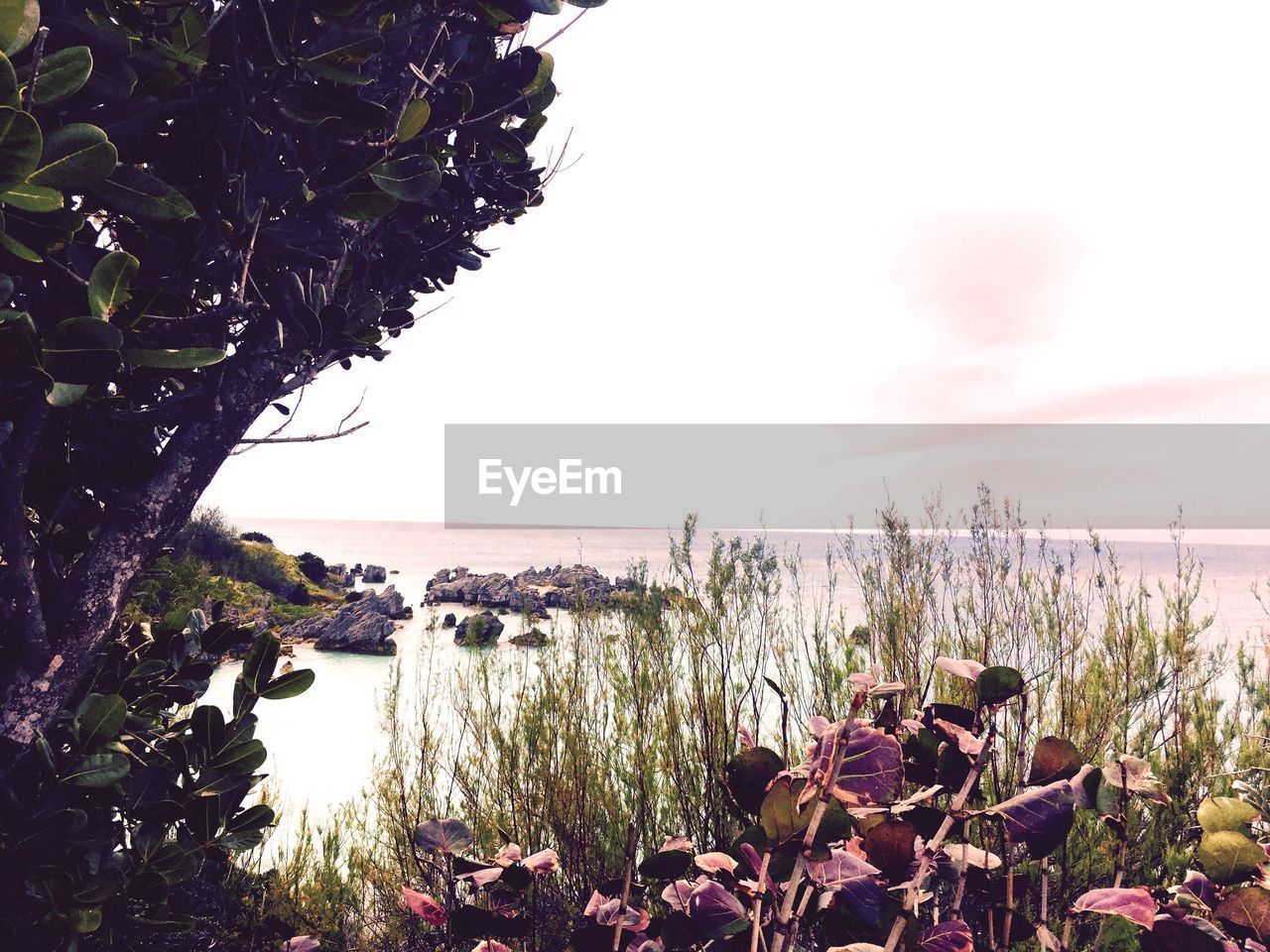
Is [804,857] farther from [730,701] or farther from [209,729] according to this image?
[730,701]

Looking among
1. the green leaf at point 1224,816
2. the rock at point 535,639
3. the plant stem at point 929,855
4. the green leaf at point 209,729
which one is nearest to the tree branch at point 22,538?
the green leaf at point 209,729

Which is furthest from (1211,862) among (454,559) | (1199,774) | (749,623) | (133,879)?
(454,559)

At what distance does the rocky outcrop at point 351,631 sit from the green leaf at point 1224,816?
9.66 metres

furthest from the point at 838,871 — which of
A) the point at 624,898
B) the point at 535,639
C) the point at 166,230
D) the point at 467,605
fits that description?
the point at 467,605

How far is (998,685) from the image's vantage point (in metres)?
0.73

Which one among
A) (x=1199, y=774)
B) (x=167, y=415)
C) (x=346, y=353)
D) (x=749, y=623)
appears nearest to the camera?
(x=167, y=415)

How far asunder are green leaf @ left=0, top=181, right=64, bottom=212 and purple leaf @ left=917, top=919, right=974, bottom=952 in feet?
3.83

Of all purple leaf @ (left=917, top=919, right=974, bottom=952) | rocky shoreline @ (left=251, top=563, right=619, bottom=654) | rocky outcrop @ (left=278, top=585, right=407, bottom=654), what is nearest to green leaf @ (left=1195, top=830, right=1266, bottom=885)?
purple leaf @ (left=917, top=919, right=974, bottom=952)

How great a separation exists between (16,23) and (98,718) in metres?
0.86

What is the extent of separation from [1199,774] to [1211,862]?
251cm

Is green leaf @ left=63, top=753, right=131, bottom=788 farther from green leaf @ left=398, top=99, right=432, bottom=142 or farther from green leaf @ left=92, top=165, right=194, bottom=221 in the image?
green leaf @ left=398, top=99, right=432, bottom=142

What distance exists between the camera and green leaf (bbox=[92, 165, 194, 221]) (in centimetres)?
79

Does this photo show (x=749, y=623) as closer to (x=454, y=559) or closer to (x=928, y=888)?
(x=928, y=888)

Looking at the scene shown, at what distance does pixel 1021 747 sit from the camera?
83cm
